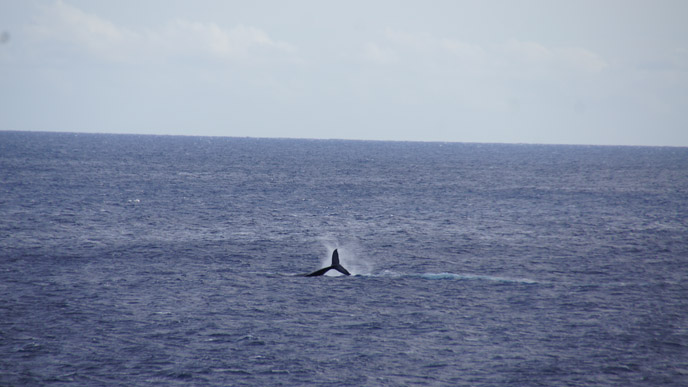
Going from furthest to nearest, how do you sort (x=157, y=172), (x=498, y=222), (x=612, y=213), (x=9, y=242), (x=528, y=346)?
(x=157, y=172) < (x=612, y=213) < (x=498, y=222) < (x=9, y=242) < (x=528, y=346)

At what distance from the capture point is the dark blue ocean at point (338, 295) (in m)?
30.2

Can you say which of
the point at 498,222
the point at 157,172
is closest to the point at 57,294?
the point at 498,222

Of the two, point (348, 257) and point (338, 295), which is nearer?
point (338, 295)

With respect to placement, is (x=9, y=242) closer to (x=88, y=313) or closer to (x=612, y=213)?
(x=88, y=313)

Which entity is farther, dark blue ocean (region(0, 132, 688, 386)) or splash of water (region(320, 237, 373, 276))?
splash of water (region(320, 237, 373, 276))

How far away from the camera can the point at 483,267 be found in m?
52.5

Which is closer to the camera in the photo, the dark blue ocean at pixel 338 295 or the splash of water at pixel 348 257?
the dark blue ocean at pixel 338 295

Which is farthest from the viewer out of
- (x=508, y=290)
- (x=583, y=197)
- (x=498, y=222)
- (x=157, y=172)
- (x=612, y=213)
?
(x=157, y=172)

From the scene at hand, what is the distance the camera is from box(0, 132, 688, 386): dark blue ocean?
30.2 metres

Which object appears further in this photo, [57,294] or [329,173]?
[329,173]

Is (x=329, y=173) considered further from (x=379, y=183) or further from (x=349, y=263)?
(x=349, y=263)

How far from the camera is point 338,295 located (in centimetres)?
4309

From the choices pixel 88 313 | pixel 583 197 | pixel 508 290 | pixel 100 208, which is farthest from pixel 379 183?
pixel 88 313

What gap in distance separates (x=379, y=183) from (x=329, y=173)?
30441 millimetres
